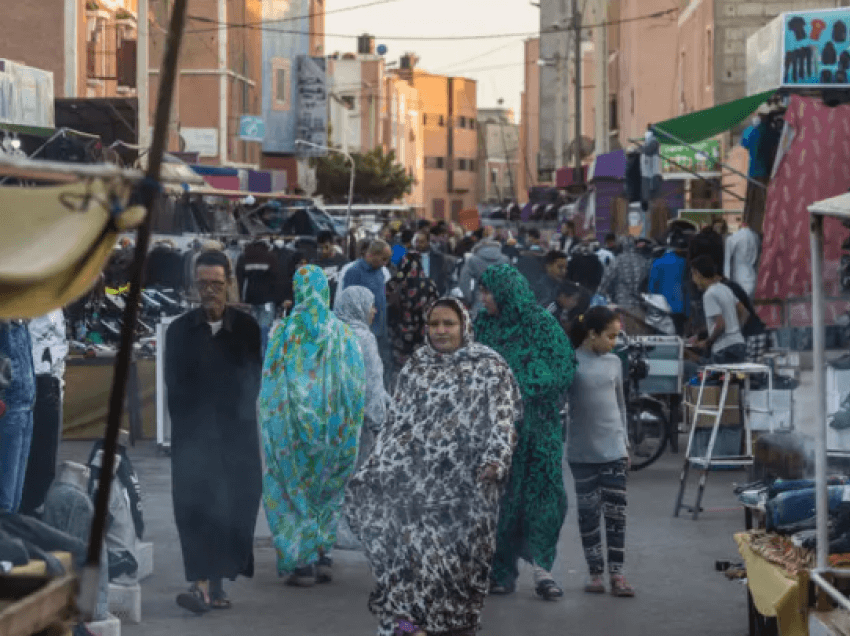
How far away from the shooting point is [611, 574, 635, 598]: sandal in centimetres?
915

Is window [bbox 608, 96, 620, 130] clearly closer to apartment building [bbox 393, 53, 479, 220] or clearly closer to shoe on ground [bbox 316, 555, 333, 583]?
shoe on ground [bbox 316, 555, 333, 583]

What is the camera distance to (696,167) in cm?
2850

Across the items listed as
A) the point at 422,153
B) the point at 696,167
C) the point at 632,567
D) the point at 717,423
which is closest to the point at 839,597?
the point at 632,567

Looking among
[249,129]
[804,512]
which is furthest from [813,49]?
[249,129]

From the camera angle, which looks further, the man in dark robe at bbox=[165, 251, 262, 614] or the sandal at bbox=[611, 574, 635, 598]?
the sandal at bbox=[611, 574, 635, 598]

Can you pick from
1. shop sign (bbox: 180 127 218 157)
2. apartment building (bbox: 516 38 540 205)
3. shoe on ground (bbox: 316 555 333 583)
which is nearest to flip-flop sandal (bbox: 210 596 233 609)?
shoe on ground (bbox: 316 555 333 583)

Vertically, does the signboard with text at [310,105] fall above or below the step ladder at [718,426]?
above

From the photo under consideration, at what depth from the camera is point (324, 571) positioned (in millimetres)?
9602

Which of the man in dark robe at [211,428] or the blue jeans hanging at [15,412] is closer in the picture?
the man in dark robe at [211,428]

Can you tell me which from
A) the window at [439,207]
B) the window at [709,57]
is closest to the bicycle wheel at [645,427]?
the window at [709,57]

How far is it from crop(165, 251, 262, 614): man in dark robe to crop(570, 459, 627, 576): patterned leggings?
1659mm

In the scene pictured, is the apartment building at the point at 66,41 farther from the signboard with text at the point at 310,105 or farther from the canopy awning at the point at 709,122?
the signboard with text at the point at 310,105

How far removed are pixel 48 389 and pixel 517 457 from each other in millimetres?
3089

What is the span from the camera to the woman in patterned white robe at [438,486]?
25.1 feet
